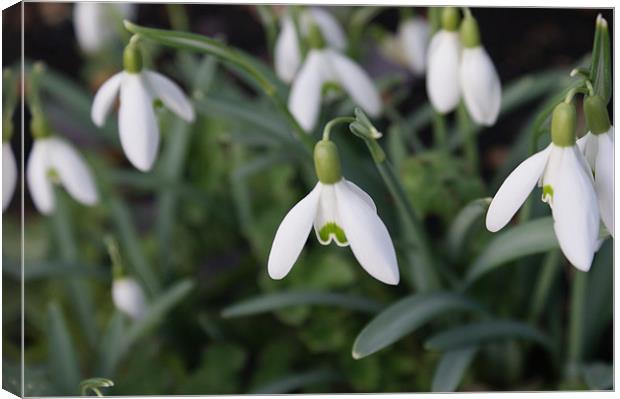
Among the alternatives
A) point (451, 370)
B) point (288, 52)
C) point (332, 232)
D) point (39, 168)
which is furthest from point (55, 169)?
point (451, 370)

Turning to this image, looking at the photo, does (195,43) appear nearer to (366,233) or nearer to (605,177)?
(366,233)

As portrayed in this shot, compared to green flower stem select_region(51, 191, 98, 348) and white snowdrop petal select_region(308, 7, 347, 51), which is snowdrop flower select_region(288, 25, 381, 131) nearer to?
white snowdrop petal select_region(308, 7, 347, 51)

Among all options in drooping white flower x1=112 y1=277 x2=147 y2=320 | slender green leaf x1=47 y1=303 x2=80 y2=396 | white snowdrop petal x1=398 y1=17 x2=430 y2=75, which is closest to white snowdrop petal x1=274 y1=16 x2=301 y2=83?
white snowdrop petal x1=398 y1=17 x2=430 y2=75

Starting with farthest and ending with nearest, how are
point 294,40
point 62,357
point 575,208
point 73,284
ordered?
1. point 73,284
2. point 294,40
3. point 62,357
4. point 575,208

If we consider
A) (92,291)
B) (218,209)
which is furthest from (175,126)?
(92,291)

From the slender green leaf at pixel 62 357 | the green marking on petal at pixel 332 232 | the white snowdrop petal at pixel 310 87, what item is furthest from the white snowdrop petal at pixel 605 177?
the slender green leaf at pixel 62 357
